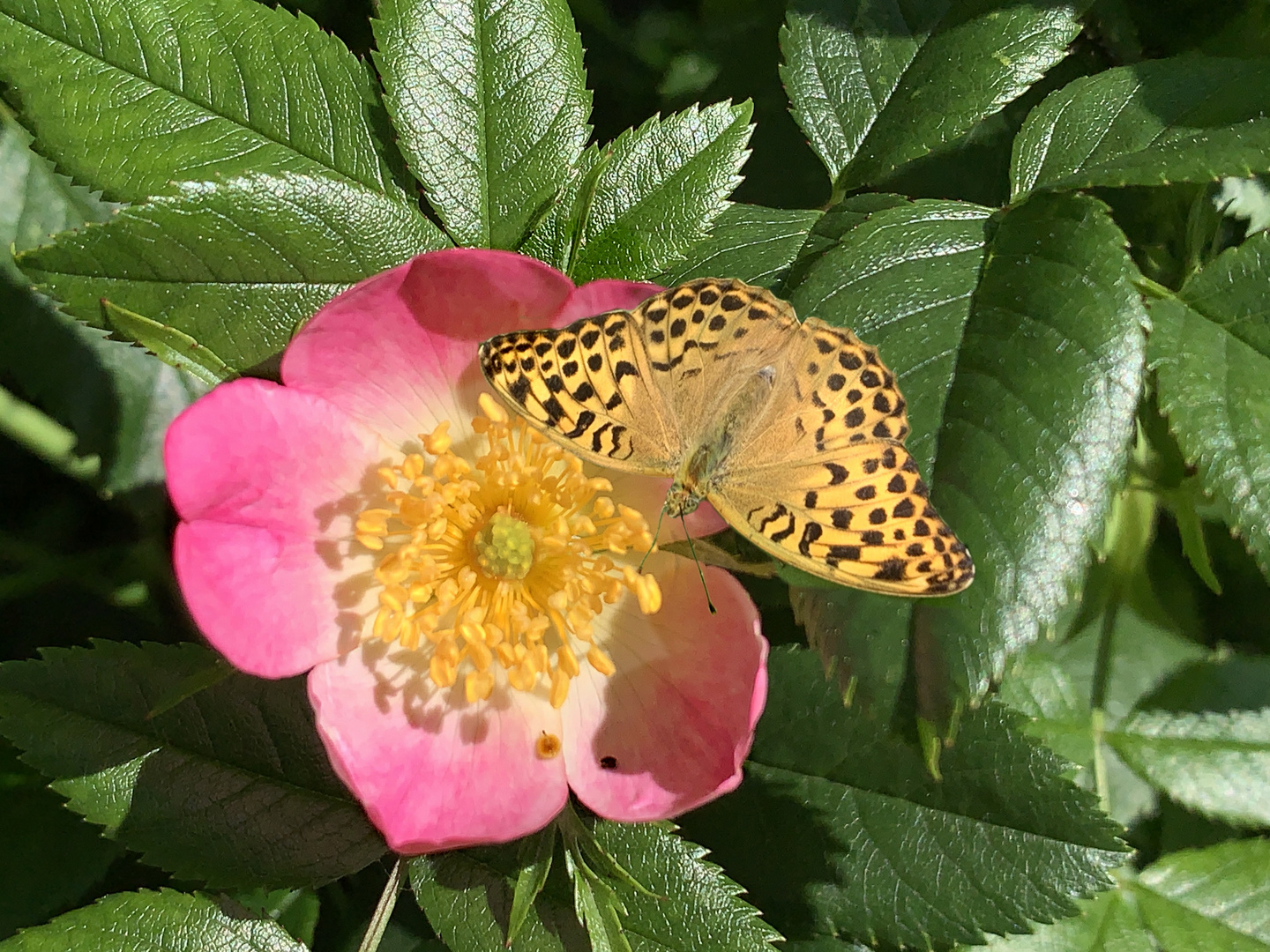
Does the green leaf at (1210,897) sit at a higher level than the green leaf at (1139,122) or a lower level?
lower

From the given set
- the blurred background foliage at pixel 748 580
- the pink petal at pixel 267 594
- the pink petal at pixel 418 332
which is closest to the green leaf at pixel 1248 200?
the blurred background foliage at pixel 748 580

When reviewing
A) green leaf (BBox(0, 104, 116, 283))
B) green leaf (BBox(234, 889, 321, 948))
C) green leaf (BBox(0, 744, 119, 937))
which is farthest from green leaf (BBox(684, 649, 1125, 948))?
green leaf (BBox(0, 104, 116, 283))

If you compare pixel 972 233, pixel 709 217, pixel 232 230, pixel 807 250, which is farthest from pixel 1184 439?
pixel 232 230

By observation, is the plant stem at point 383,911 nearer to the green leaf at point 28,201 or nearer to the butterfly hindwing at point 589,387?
the butterfly hindwing at point 589,387

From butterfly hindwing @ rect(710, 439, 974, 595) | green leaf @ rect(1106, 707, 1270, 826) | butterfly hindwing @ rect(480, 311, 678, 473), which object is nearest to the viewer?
butterfly hindwing @ rect(710, 439, 974, 595)

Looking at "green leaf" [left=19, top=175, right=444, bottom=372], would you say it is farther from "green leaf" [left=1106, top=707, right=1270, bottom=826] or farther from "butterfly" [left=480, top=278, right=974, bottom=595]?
"green leaf" [left=1106, top=707, right=1270, bottom=826]

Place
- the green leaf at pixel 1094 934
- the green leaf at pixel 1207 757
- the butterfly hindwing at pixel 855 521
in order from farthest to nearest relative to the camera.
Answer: the green leaf at pixel 1207 757, the green leaf at pixel 1094 934, the butterfly hindwing at pixel 855 521
